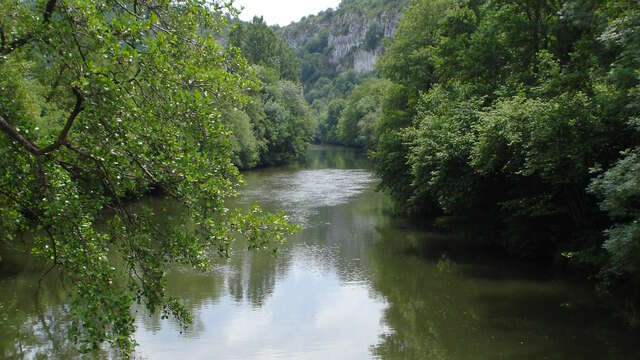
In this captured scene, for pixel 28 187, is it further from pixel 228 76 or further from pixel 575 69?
pixel 575 69

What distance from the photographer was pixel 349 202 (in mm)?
34969

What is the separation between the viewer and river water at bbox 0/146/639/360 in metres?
13.1

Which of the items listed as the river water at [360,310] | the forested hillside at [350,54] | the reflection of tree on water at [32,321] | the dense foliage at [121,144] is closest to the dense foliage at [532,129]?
the river water at [360,310]

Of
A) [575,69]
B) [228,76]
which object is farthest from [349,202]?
[228,76]

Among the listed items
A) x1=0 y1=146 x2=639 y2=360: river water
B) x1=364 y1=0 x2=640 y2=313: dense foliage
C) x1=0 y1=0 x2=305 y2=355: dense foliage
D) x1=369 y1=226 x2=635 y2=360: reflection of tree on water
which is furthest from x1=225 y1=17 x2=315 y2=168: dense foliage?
x1=0 y1=0 x2=305 y2=355: dense foliage

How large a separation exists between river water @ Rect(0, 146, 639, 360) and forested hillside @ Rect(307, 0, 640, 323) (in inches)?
55.6

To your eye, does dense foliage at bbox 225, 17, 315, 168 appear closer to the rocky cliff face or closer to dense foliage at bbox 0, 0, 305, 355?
dense foliage at bbox 0, 0, 305, 355

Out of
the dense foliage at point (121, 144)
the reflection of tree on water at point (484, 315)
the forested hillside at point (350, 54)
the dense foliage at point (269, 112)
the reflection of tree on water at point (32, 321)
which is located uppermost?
the forested hillside at point (350, 54)

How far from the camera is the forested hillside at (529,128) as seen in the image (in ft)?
39.8

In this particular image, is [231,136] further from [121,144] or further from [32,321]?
[32,321]

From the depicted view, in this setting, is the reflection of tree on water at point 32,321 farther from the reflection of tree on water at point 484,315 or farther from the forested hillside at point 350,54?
the forested hillside at point 350,54

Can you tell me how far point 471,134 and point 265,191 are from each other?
2175cm

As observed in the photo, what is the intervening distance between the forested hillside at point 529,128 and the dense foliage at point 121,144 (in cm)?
728

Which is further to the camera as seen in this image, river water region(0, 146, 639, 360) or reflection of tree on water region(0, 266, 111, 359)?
river water region(0, 146, 639, 360)
